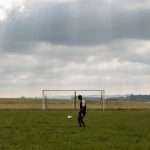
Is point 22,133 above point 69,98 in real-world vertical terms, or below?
below

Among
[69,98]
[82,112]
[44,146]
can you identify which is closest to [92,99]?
[69,98]

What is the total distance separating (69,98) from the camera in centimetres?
7088

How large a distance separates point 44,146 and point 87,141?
8.69 ft

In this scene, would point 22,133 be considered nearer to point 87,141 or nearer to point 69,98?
point 87,141

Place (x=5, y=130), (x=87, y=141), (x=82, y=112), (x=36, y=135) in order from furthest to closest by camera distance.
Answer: (x=82, y=112) → (x=5, y=130) → (x=36, y=135) → (x=87, y=141)

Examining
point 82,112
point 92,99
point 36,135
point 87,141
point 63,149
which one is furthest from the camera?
point 92,99

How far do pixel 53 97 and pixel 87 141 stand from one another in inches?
1902

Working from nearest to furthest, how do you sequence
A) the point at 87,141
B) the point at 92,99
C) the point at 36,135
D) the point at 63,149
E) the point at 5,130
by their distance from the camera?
the point at 63,149 → the point at 87,141 → the point at 36,135 → the point at 5,130 → the point at 92,99

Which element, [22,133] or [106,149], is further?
[22,133]

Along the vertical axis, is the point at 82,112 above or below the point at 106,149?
above

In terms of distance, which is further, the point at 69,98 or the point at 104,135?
the point at 69,98

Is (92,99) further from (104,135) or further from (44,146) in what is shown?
(44,146)

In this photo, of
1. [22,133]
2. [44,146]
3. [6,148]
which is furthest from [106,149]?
[22,133]

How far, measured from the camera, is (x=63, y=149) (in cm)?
2059
